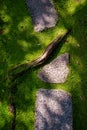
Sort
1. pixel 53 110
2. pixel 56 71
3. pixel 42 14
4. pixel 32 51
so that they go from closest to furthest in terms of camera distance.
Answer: pixel 53 110
pixel 56 71
pixel 32 51
pixel 42 14

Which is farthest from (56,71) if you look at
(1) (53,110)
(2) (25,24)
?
(2) (25,24)

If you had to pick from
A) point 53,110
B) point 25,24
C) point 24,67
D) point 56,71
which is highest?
point 25,24

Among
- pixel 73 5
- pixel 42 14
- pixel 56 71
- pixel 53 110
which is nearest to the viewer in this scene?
pixel 53 110

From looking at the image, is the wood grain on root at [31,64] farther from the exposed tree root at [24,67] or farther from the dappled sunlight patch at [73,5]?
the dappled sunlight patch at [73,5]

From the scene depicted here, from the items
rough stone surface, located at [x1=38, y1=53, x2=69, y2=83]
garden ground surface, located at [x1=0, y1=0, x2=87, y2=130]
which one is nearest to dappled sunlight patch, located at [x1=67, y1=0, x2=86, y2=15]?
garden ground surface, located at [x1=0, y1=0, x2=87, y2=130]

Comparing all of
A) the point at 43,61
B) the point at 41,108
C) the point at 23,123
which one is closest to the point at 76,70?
the point at 43,61

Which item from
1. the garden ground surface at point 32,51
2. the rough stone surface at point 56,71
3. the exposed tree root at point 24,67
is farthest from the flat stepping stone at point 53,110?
the exposed tree root at point 24,67

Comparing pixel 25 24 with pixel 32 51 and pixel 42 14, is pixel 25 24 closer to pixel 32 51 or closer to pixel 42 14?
pixel 42 14
